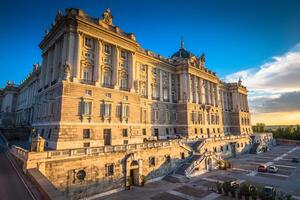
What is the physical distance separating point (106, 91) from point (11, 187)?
20.8 meters

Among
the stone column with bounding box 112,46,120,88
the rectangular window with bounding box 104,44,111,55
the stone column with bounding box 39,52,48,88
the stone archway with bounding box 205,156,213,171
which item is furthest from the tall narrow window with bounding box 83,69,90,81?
the stone archway with bounding box 205,156,213,171

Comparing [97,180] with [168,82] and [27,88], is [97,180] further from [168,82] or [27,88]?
[27,88]

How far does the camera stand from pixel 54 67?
33.5 m

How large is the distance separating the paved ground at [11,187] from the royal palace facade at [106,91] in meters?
7.65

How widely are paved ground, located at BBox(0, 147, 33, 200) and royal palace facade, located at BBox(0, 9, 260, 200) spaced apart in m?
7.65

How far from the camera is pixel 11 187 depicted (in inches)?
594

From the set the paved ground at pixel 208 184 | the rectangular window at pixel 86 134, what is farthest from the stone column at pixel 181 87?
the rectangular window at pixel 86 134

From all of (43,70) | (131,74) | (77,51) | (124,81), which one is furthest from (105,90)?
(43,70)

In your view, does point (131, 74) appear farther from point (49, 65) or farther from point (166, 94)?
point (49, 65)

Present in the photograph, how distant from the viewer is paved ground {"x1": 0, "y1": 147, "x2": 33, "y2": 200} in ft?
43.6

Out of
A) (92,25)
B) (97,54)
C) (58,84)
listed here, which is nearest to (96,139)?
(58,84)

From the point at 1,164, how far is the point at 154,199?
62.7 ft

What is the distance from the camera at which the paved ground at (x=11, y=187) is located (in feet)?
43.6

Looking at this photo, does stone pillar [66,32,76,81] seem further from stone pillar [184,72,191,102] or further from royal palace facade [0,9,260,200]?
stone pillar [184,72,191,102]
